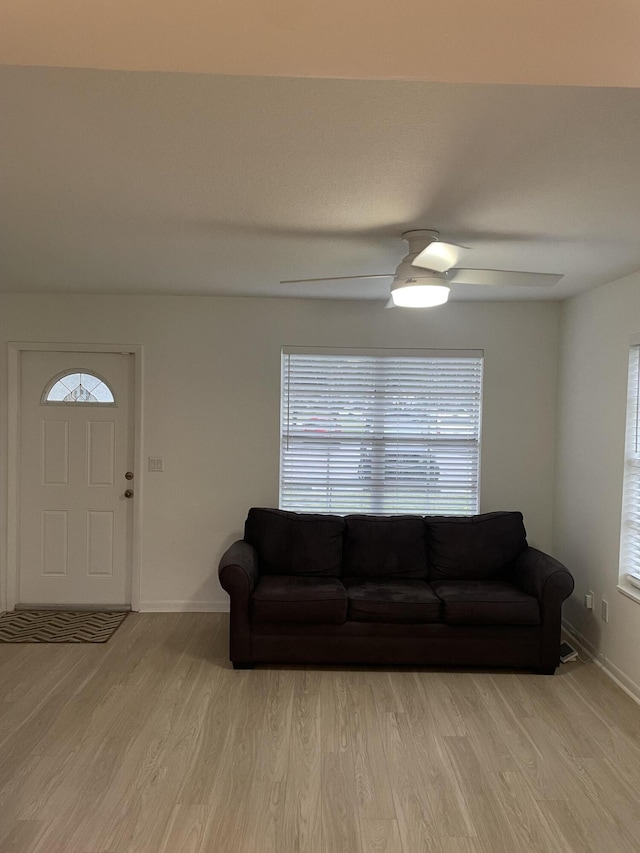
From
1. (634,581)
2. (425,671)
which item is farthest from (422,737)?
(634,581)

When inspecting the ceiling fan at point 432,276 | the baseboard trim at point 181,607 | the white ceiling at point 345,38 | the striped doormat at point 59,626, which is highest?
the ceiling fan at point 432,276

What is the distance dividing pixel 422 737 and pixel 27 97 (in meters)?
3.12

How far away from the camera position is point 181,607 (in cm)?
499

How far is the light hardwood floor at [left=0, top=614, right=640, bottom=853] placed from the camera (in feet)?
7.83

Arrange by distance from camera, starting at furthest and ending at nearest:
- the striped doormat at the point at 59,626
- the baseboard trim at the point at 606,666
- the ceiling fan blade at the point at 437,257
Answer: the striped doormat at the point at 59,626 → the baseboard trim at the point at 606,666 → the ceiling fan blade at the point at 437,257

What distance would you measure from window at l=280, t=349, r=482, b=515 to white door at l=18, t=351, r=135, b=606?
1336 millimetres

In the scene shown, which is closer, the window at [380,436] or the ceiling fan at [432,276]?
the ceiling fan at [432,276]

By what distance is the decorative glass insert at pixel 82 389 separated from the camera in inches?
197

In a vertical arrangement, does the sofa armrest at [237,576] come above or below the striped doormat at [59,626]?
above

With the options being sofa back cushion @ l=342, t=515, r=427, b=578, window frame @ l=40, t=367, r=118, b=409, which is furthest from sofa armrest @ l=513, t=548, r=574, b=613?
window frame @ l=40, t=367, r=118, b=409

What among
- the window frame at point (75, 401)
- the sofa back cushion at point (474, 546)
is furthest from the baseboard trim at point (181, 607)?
the sofa back cushion at point (474, 546)

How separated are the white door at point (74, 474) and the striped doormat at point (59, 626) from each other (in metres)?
0.19

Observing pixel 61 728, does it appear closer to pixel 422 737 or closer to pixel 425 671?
pixel 422 737

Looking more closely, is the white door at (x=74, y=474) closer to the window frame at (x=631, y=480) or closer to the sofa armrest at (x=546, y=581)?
the sofa armrest at (x=546, y=581)
